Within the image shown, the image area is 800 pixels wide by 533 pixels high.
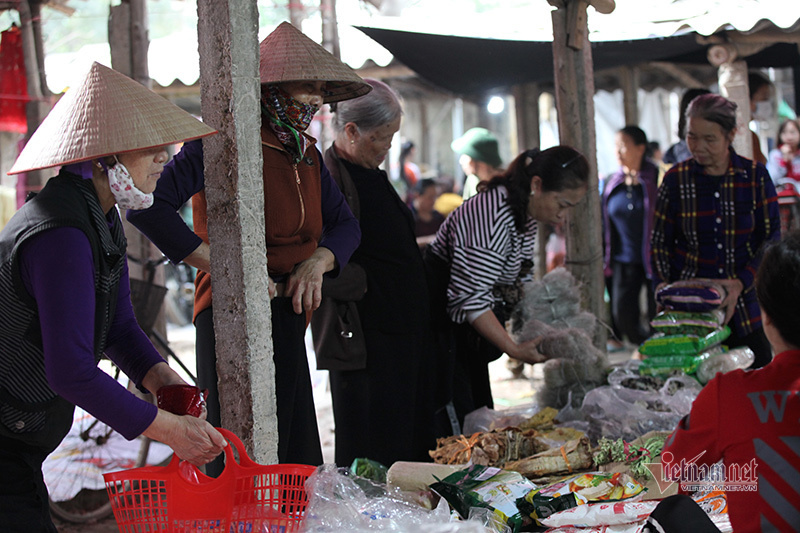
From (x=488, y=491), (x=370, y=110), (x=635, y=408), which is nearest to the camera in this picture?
(x=488, y=491)

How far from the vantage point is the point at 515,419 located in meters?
3.50

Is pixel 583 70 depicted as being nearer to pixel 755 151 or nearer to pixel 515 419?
pixel 515 419

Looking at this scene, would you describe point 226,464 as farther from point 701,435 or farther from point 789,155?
point 789,155

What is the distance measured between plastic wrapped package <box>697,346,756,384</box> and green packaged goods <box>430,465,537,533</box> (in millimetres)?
1511

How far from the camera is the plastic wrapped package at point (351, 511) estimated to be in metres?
1.87

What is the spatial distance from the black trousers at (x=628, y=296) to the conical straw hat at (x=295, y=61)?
5074 mm

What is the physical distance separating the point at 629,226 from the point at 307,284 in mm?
5184

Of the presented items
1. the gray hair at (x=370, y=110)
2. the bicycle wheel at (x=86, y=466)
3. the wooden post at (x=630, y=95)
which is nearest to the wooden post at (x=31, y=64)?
the bicycle wheel at (x=86, y=466)

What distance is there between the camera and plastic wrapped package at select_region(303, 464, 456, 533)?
1.87m

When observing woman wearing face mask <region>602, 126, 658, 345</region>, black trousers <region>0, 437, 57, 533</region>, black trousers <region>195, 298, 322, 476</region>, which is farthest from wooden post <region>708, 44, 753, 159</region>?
black trousers <region>0, 437, 57, 533</region>

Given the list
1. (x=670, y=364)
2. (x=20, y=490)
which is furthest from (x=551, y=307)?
(x=20, y=490)

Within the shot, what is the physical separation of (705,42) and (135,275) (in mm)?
4643

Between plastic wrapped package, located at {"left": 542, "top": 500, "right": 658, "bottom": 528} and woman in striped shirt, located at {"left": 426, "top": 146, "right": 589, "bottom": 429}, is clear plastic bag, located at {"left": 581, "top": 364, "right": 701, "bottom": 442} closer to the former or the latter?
woman in striped shirt, located at {"left": 426, "top": 146, "right": 589, "bottom": 429}

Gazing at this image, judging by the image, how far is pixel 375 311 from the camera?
324 cm
